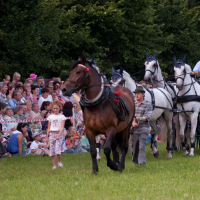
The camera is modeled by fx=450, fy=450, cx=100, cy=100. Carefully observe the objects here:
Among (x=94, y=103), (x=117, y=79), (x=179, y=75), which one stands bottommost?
(x=94, y=103)

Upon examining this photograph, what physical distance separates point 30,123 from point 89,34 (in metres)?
12.3

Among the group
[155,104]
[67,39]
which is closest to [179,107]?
[155,104]

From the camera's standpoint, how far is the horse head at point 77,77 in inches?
333

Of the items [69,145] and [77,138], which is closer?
[69,145]

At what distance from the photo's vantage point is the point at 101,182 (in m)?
7.83

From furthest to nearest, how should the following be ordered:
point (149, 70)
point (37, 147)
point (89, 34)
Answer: point (89, 34) → point (37, 147) → point (149, 70)

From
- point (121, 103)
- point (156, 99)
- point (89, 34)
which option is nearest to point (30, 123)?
point (156, 99)

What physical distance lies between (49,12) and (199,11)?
→ 61.9ft

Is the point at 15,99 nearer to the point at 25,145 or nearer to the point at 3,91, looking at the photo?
the point at 3,91

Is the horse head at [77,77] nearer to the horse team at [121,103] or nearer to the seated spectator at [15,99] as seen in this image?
the horse team at [121,103]

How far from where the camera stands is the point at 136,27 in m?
27.6

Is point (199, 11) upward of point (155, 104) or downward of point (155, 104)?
upward

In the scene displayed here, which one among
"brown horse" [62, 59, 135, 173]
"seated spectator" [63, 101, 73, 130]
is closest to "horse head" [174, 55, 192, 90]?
"seated spectator" [63, 101, 73, 130]

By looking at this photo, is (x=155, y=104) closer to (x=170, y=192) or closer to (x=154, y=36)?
(x=170, y=192)
